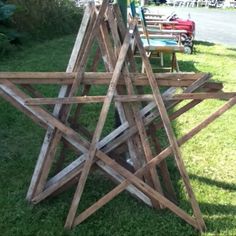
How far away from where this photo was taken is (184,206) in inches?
162

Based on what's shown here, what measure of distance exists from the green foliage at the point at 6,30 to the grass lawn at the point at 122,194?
4.10 metres

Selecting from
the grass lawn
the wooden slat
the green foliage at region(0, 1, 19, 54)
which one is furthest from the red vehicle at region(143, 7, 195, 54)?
the wooden slat

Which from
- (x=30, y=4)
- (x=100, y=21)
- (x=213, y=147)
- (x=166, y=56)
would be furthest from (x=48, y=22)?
(x=100, y=21)

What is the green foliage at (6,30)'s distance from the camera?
10592 mm

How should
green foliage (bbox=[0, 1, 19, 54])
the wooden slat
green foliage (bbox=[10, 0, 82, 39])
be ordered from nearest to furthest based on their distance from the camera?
the wooden slat → green foliage (bbox=[0, 1, 19, 54]) → green foliage (bbox=[10, 0, 82, 39])

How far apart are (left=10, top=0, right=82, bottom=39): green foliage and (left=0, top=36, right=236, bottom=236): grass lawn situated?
626cm

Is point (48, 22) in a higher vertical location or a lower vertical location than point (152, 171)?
lower

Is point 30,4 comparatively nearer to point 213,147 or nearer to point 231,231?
point 213,147

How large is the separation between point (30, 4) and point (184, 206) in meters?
9.98

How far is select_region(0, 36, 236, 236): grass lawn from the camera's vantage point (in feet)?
12.4

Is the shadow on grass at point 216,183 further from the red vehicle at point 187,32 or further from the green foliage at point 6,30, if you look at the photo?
the red vehicle at point 187,32

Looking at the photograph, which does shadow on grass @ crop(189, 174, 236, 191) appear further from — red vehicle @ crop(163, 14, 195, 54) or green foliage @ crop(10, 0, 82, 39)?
green foliage @ crop(10, 0, 82, 39)

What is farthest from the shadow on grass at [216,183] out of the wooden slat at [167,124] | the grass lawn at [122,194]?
the wooden slat at [167,124]

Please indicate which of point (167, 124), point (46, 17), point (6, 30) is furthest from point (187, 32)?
point (167, 124)
